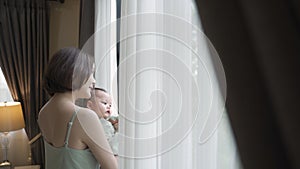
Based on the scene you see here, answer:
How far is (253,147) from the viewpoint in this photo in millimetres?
492

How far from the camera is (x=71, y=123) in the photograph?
1185mm

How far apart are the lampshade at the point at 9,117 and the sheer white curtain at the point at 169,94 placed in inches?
73.3

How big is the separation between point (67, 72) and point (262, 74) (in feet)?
3.01

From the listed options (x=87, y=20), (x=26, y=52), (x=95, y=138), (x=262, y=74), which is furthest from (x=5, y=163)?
(x=262, y=74)

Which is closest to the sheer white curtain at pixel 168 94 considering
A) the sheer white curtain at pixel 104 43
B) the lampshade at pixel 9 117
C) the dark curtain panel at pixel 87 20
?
the sheer white curtain at pixel 104 43

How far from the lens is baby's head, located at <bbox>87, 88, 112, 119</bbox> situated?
158cm

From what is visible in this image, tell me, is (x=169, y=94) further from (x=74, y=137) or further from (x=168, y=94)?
(x=74, y=137)

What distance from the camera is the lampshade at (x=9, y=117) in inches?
112

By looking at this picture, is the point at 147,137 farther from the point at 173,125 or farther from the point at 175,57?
the point at 175,57

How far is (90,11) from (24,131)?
5.39 feet

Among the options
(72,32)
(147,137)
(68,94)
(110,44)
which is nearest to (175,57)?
(147,137)

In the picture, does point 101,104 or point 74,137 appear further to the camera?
point 101,104

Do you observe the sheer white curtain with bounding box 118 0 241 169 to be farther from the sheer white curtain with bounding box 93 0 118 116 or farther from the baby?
the sheer white curtain with bounding box 93 0 118 116

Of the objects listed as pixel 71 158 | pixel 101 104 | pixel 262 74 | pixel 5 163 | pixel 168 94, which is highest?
pixel 262 74
